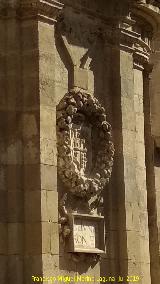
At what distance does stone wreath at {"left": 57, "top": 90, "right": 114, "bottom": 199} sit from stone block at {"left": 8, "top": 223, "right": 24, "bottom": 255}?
4.25 feet

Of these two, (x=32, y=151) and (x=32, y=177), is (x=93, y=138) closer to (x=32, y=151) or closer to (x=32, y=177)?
(x=32, y=151)

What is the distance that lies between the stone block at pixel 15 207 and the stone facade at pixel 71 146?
0.05 ft

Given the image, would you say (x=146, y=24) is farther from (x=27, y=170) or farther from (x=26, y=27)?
(x=27, y=170)

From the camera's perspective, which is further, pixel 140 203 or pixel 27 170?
pixel 140 203

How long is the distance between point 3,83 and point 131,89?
10.6 ft

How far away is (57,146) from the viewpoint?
1401cm

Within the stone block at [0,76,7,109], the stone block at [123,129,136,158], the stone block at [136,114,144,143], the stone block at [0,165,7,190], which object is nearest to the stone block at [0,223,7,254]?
the stone block at [0,165,7,190]

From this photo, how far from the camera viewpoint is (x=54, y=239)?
13391 millimetres

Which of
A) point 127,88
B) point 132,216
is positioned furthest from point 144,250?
point 127,88

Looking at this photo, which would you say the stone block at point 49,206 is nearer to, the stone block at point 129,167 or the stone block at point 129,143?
the stone block at point 129,167

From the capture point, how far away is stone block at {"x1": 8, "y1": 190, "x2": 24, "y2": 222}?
1328 cm

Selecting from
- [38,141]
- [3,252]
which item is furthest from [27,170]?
[3,252]

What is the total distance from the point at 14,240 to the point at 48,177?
115cm

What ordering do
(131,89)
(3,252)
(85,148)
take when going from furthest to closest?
(131,89), (85,148), (3,252)
